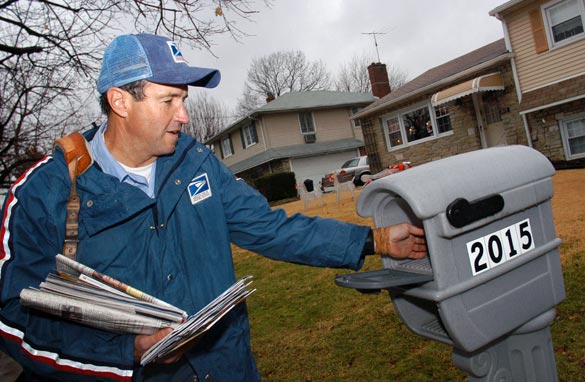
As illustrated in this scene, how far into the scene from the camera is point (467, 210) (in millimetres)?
1432

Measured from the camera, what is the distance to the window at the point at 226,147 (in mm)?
29391

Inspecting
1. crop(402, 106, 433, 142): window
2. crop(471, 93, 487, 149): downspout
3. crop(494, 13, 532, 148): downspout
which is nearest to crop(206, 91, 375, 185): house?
crop(402, 106, 433, 142): window

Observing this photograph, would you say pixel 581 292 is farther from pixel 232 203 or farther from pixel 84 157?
pixel 84 157

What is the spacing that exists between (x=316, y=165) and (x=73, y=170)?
954 inches

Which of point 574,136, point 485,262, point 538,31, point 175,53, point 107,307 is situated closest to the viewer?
point 107,307

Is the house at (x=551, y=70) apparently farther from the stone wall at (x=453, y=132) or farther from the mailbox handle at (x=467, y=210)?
the mailbox handle at (x=467, y=210)

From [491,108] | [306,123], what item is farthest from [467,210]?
[306,123]

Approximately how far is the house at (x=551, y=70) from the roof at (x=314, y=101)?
13356 mm

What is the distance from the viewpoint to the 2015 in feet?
4.88

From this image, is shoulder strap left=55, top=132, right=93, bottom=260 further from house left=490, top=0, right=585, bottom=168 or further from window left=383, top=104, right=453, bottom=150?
window left=383, top=104, right=453, bottom=150

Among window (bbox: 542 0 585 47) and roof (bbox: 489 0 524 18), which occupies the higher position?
roof (bbox: 489 0 524 18)

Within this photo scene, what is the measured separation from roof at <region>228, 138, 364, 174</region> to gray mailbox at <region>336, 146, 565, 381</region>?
2263 cm

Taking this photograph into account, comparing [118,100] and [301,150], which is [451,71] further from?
[118,100]

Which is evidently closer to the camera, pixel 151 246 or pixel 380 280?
pixel 380 280
